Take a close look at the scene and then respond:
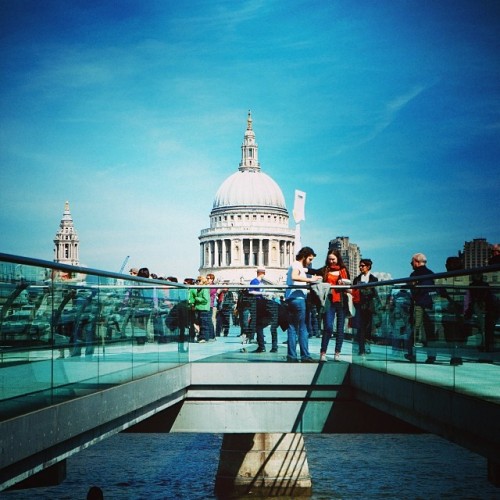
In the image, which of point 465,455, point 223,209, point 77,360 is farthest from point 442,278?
point 223,209

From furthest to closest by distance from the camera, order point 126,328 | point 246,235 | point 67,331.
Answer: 1. point 246,235
2. point 126,328
3. point 67,331

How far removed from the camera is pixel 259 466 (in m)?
28.5

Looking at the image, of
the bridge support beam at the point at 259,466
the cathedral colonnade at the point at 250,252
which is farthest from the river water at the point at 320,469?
the cathedral colonnade at the point at 250,252

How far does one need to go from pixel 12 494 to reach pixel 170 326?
24091 mm

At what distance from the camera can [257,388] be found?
17.9m

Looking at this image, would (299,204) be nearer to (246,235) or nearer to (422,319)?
(422,319)

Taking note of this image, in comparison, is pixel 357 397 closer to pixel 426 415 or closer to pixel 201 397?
pixel 201 397

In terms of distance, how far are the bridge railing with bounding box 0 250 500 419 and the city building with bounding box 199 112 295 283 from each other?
16401 cm

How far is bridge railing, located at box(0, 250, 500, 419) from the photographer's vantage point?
8414mm

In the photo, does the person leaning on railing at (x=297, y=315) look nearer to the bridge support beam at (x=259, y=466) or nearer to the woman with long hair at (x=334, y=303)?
the woman with long hair at (x=334, y=303)

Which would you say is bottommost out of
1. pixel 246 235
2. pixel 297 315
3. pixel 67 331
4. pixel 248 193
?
pixel 67 331

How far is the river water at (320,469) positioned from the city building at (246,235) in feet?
412

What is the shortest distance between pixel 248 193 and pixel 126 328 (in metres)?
182

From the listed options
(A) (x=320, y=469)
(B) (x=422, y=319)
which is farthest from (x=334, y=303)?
(A) (x=320, y=469)
